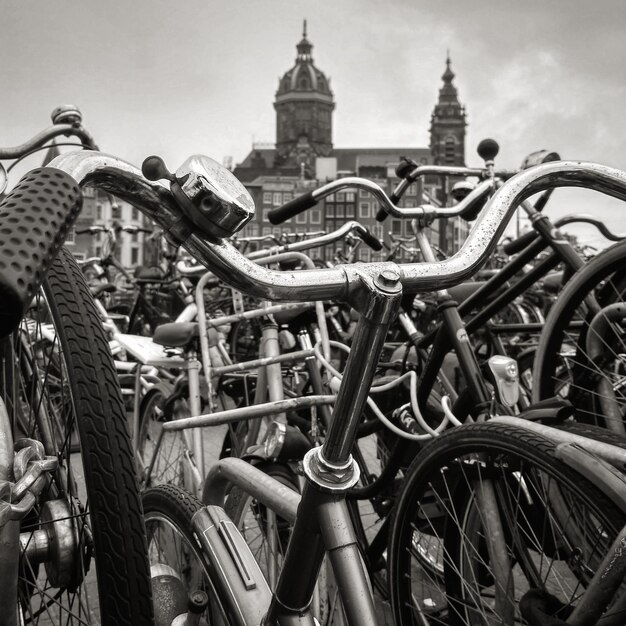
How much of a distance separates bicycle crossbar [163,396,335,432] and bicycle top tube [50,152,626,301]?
3.27 ft

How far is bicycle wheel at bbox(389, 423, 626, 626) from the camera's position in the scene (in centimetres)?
123

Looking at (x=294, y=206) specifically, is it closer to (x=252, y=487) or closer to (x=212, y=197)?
(x=252, y=487)

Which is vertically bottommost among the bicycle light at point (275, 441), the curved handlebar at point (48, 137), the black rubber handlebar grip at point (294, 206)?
the bicycle light at point (275, 441)

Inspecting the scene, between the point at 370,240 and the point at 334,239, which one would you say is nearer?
the point at 334,239

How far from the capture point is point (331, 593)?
167 cm

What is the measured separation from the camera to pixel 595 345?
2066mm

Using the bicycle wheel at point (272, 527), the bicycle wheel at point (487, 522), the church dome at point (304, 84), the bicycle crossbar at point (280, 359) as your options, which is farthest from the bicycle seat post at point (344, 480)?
the church dome at point (304, 84)

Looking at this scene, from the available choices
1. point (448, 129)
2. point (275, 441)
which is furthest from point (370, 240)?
point (448, 129)

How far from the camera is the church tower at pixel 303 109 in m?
82.2

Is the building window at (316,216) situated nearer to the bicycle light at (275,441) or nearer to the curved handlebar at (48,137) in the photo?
the curved handlebar at (48,137)

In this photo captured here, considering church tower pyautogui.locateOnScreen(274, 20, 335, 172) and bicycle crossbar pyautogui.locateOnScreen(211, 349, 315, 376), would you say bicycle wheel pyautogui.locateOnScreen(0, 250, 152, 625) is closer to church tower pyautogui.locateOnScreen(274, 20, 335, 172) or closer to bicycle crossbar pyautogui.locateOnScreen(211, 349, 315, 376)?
bicycle crossbar pyautogui.locateOnScreen(211, 349, 315, 376)

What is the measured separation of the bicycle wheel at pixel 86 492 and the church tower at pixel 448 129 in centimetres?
8305

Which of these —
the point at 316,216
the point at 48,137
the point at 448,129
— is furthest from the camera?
the point at 448,129

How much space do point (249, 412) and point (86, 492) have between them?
0.73 metres
